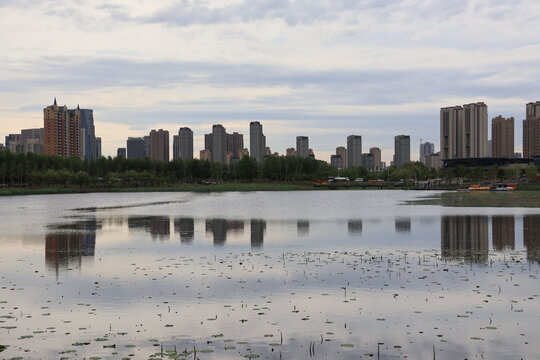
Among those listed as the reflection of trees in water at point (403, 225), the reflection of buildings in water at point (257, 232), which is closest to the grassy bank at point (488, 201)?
the reflection of trees in water at point (403, 225)

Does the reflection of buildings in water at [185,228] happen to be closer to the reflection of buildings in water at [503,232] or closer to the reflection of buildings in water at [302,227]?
the reflection of buildings in water at [302,227]

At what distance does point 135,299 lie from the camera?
71.9 feet

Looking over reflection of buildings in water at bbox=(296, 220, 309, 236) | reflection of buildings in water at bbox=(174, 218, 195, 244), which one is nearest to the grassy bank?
reflection of buildings in water at bbox=(296, 220, 309, 236)

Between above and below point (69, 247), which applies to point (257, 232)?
below

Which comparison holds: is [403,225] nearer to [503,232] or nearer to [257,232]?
[503,232]

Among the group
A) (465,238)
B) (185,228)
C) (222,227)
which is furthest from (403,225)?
(185,228)

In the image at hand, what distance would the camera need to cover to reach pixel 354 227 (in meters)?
52.7

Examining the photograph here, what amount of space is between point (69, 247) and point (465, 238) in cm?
3053

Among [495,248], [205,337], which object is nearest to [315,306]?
[205,337]

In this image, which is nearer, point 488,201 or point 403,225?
point 403,225

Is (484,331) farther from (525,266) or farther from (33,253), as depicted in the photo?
(33,253)

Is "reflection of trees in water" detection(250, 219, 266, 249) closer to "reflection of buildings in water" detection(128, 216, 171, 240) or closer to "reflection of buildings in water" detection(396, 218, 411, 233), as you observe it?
"reflection of buildings in water" detection(128, 216, 171, 240)

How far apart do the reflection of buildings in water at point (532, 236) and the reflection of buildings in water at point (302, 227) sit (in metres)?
17.8

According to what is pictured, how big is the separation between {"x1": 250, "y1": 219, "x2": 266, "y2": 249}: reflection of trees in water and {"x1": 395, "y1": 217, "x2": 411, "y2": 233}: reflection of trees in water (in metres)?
12.8
